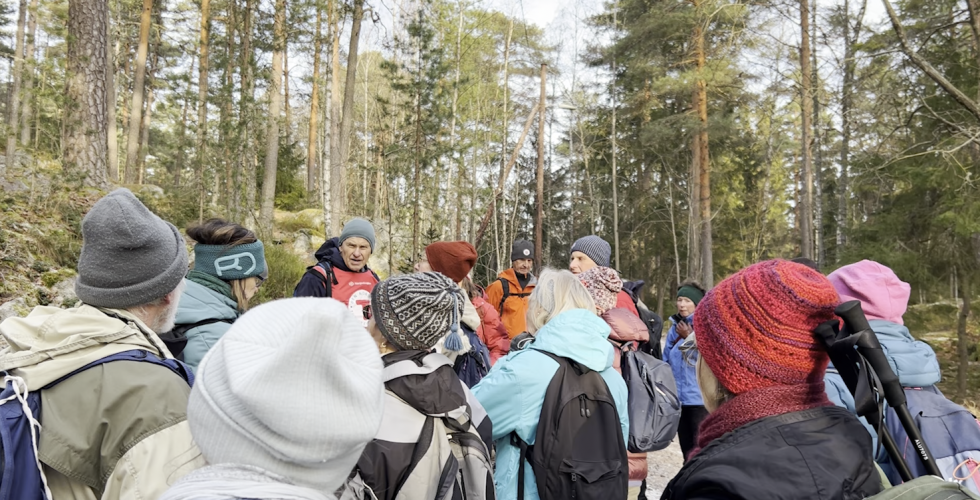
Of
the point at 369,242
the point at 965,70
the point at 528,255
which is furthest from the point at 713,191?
the point at 369,242

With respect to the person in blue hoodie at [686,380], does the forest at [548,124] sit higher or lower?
higher

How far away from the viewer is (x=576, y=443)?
8.25 feet

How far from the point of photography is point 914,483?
3.59 feet

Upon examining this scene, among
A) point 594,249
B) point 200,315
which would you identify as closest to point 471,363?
point 594,249

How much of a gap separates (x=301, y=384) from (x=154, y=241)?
106 cm

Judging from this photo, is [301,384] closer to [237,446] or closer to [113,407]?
[237,446]

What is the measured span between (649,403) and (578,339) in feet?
3.61

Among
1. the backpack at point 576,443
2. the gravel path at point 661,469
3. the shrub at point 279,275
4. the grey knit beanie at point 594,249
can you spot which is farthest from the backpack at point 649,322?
the shrub at point 279,275

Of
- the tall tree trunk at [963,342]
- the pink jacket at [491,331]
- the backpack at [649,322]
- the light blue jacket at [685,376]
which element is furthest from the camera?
the tall tree trunk at [963,342]

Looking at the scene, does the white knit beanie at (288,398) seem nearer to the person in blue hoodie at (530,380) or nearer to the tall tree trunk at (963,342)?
the person in blue hoodie at (530,380)

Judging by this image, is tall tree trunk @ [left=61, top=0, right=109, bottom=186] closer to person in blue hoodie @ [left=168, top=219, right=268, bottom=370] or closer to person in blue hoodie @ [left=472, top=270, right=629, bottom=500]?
person in blue hoodie @ [left=168, top=219, right=268, bottom=370]

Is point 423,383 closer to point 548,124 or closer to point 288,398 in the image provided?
point 288,398

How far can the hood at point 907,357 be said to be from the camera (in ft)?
7.32

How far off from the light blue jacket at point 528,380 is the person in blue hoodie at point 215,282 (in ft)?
4.02
